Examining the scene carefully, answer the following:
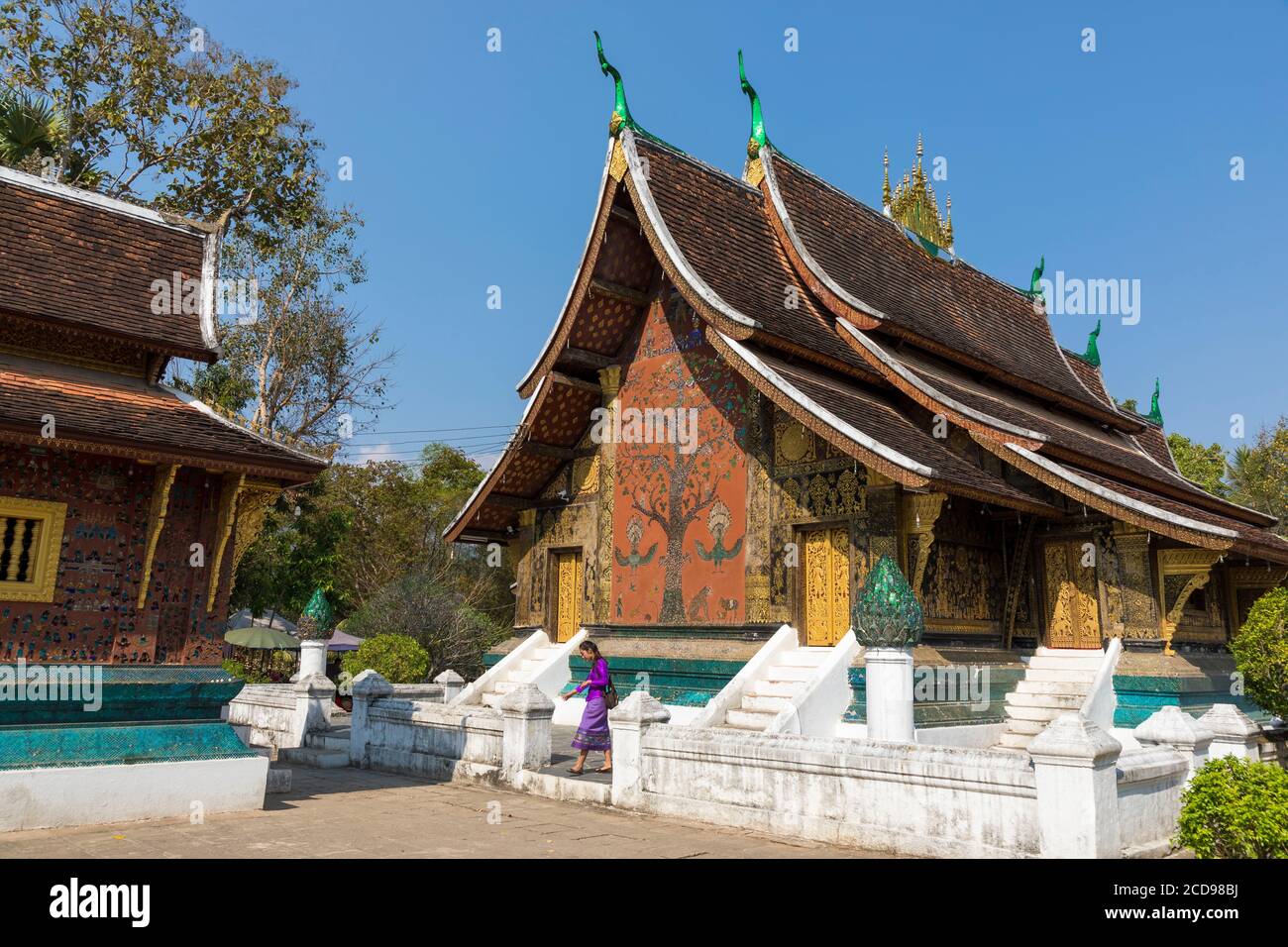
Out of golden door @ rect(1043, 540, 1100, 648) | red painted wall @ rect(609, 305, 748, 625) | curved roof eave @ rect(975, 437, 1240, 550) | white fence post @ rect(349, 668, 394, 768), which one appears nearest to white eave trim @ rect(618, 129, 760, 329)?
red painted wall @ rect(609, 305, 748, 625)

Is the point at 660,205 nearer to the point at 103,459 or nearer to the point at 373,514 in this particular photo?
the point at 103,459

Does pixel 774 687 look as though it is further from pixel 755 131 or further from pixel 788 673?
pixel 755 131

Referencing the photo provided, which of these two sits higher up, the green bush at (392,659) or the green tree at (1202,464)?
Result: the green tree at (1202,464)

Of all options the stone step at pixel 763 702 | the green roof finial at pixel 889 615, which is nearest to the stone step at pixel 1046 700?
the stone step at pixel 763 702

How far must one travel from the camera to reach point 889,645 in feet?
26.9

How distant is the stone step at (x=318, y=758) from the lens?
38.7ft

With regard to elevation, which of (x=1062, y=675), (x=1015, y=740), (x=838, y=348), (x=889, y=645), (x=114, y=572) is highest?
(x=838, y=348)

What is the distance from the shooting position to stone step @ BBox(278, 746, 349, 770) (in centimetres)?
1179

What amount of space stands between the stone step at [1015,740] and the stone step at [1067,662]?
4.55 feet

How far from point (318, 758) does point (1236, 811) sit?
32.2 feet

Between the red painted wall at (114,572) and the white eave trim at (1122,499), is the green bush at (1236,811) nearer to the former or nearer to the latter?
the white eave trim at (1122,499)

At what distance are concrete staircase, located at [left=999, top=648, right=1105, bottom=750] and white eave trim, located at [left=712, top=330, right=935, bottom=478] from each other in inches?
137

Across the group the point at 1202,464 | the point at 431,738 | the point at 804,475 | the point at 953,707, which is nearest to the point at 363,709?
the point at 431,738
